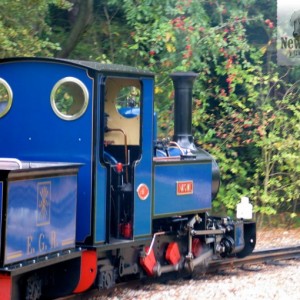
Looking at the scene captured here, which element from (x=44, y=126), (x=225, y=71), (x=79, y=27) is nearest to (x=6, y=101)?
(x=44, y=126)

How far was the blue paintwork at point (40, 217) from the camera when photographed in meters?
6.46

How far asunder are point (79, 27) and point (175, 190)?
5.56 metres

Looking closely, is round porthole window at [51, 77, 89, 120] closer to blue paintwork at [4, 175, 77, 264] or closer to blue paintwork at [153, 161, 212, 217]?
blue paintwork at [4, 175, 77, 264]

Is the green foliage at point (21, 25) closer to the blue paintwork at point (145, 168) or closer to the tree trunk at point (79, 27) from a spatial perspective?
the tree trunk at point (79, 27)

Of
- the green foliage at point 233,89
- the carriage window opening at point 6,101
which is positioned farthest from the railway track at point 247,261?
the green foliage at point 233,89

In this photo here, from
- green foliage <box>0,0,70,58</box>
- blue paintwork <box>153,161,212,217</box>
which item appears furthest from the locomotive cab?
green foliage <box>0,0,70,58</box>

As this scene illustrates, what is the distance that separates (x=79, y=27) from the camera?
13.7 m

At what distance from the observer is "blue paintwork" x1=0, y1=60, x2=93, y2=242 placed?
25.3 feet

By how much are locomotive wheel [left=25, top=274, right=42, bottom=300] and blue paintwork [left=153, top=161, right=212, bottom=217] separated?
1660 mm

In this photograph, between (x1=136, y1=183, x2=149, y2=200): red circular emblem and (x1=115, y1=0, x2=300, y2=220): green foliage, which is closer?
(x1=136, y1=183, x2=149, y2=200): red circular emblem

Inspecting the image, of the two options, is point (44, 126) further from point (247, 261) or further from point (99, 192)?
point (247, 261)

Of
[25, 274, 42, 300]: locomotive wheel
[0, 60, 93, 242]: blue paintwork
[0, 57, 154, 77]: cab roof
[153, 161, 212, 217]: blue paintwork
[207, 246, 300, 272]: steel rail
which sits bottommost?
[207, 246, 300, 272]: steel rail

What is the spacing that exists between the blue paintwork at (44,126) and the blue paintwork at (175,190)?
109 cm

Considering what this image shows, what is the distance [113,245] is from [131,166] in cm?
81
